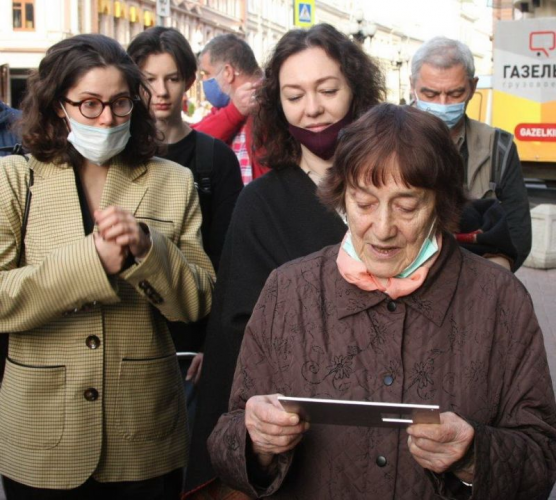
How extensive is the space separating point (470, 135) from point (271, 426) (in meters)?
2.75

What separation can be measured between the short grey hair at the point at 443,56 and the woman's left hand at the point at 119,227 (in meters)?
2.40

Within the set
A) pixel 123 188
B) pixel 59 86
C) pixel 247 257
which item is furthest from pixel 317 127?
pixel 59 86

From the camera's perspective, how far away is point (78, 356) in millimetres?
3320

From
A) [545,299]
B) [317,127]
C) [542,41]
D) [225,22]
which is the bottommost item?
[545,299]

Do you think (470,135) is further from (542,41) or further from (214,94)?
(542,41)

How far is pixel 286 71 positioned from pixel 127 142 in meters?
0.64

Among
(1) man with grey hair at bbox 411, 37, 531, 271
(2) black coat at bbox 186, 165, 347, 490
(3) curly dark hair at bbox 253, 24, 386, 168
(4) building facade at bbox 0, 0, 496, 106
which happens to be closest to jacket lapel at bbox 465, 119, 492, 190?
(1) man with grey hair at bbox 411, 37, 531, 271

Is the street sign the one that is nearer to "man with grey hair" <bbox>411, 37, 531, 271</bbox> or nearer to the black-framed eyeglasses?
"man with grey hair" <bbox>411, 37, 531, 271</bbox>

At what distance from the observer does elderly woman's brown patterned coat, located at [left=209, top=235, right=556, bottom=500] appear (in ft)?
8.36

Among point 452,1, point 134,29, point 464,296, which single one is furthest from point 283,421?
point 452,1

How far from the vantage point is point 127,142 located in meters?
3.60

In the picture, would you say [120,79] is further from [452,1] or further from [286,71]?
[452,1]

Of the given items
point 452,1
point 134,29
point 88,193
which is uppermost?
point 452,1

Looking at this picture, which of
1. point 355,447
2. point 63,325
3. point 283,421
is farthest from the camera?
point 63,325
